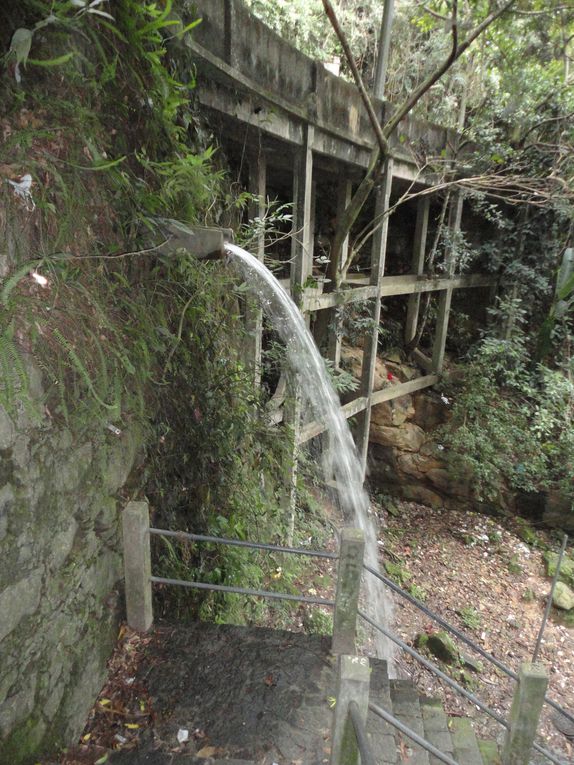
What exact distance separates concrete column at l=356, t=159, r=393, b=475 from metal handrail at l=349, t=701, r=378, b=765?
437 cm

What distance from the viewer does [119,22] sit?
A: 1.89 meters

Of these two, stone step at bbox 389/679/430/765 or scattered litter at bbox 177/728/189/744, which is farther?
stone step at bbox 389/679/430/765

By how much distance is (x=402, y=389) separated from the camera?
6.97 meters

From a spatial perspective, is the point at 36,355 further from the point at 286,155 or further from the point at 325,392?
the point at 286,155

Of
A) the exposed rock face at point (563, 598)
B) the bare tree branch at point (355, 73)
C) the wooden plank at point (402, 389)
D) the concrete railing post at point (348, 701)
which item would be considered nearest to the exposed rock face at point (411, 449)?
the wooden plank at point (402, 389)

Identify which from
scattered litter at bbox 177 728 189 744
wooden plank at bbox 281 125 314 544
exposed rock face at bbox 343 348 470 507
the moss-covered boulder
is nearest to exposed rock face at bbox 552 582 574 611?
the moss-covered boulder

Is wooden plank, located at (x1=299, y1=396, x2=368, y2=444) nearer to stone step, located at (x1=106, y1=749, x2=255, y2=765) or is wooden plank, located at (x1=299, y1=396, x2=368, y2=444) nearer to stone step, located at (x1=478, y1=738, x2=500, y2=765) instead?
stone step, located at (x1=478, y1=738, x2=500, y2=765)

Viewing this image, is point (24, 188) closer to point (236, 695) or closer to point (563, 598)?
point (236, 695)

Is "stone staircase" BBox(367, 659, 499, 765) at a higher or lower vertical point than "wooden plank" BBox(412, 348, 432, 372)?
lower

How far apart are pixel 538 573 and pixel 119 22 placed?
7.36m

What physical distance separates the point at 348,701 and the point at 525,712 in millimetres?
1337

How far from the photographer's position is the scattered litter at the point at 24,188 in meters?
1.46

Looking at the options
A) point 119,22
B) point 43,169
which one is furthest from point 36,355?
point 119,22

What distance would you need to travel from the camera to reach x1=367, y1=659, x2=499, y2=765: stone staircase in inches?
88.7
